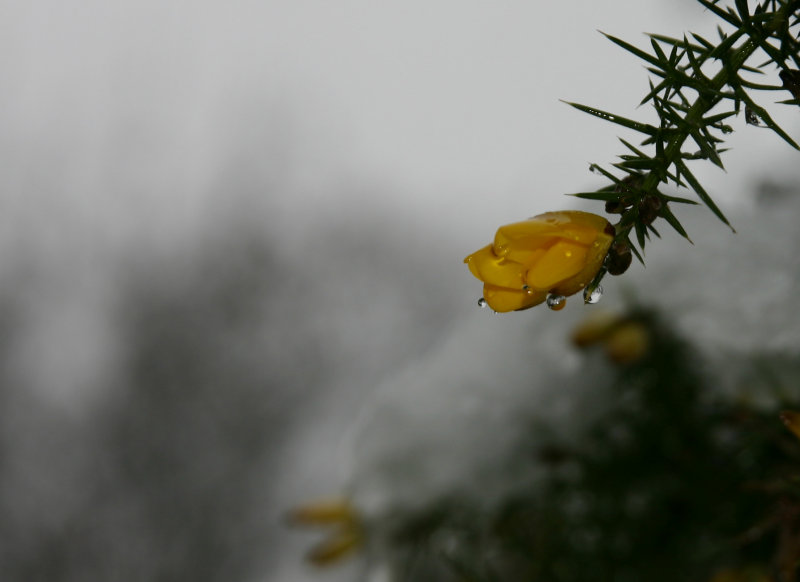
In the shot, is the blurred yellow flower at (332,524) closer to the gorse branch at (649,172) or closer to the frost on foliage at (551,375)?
the frost on foliage at (551,375)

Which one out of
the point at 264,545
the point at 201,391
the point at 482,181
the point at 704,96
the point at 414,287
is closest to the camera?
the point at 704,96

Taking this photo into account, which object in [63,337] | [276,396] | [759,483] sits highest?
[63,337]

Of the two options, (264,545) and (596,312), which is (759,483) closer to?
(596,312)

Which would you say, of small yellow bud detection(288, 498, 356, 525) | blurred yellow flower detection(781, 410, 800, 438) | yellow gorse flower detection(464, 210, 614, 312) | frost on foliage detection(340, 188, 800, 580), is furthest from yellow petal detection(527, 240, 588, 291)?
small yellow bud detection(288, 498, 356, 525)

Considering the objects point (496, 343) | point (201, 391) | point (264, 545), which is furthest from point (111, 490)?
point (496, 343)

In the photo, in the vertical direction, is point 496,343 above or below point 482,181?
below

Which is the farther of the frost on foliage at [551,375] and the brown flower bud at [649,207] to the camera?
the frost on foliage at [551,375]

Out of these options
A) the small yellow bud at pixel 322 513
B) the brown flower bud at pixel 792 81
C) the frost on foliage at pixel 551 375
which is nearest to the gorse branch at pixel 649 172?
the brown flower bud at pixel 792 81

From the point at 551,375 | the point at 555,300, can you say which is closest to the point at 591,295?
the point at 555,300
